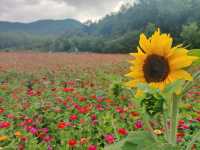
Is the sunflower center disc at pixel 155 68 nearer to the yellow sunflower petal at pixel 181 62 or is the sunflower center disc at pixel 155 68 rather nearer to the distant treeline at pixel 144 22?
the yellow sunflower petal at pixel 181 62

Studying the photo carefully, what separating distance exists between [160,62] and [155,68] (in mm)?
24

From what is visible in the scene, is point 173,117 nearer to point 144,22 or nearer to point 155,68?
point 155,68

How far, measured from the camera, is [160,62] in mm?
1000

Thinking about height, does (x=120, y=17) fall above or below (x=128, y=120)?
above

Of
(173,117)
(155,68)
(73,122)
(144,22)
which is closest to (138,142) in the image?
(173,117)

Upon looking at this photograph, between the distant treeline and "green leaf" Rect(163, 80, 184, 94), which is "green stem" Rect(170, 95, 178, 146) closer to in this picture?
"green leaf" Rect(163, 80, 184, 94)

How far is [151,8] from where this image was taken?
3334 cm

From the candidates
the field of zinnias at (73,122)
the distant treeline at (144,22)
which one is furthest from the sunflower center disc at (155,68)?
the distant treeline at (144,22)

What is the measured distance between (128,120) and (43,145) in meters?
→ 0.86

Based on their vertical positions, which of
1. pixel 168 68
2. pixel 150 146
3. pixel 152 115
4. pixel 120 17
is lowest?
pixel 150 146

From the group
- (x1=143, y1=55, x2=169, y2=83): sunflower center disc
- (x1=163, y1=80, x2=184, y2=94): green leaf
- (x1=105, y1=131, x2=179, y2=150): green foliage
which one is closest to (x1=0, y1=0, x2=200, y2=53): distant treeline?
(x1=105, y1=131, x2=179, y2=150): green foliage

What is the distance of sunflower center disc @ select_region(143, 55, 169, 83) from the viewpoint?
986 millimetres

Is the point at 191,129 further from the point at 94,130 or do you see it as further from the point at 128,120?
the point at 94,130

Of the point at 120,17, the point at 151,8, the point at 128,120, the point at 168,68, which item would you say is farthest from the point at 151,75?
the point at 120,17
